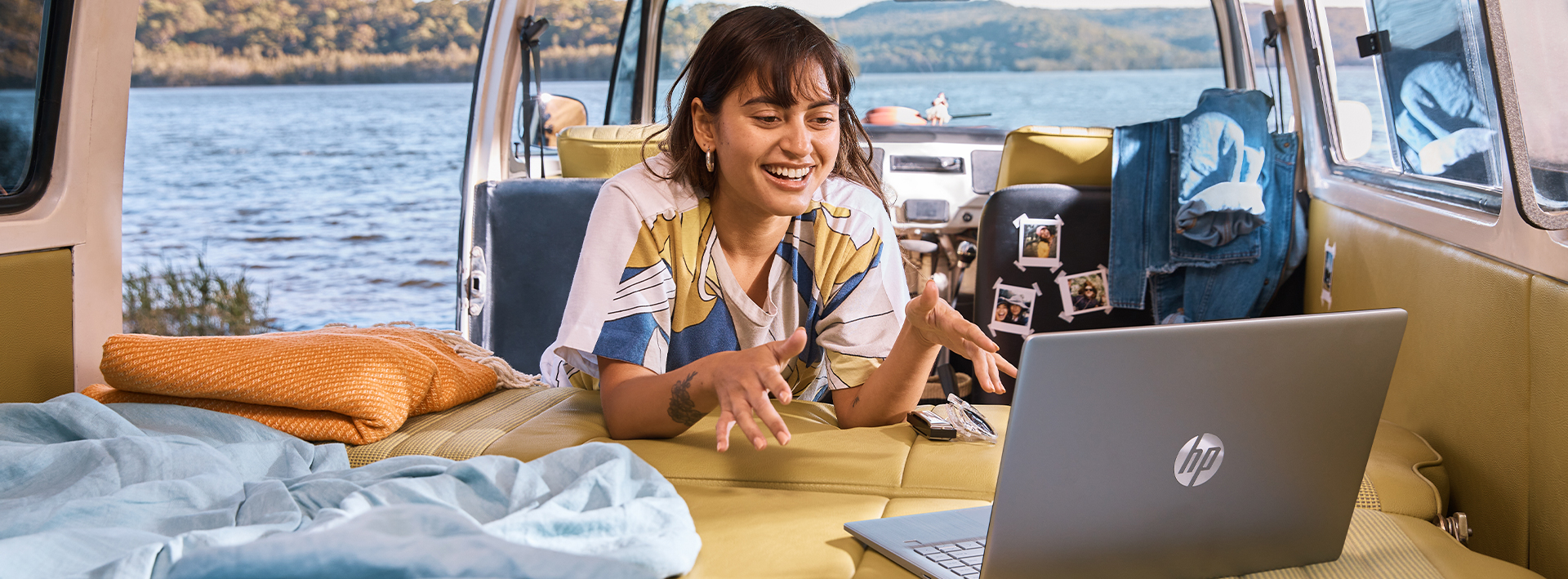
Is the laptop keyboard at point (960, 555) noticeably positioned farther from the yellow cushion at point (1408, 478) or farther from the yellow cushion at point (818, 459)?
the yellow cushion at point (1408, 478)

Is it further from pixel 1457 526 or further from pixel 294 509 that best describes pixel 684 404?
pixel 1457 526

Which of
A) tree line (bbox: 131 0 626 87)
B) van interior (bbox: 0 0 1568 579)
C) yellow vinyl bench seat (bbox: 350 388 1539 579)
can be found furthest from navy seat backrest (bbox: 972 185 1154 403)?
tree line (bbox: 131 0 626 87)

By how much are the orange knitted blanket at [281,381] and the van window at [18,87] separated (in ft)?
1.68

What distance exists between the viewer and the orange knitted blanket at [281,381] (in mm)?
1509

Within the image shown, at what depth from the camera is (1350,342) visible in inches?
34.3

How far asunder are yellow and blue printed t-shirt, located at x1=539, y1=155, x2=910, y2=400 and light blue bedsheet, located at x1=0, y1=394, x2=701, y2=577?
389 millimetres

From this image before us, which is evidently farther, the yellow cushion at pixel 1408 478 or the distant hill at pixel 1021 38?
the distant hill at pixel 1021 38

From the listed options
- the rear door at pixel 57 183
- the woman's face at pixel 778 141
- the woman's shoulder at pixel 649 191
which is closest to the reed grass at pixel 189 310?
the rear door at pixel 57 183

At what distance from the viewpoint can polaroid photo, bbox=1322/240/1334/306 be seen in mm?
2359

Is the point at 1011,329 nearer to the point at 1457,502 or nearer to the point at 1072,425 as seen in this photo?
the point at 1457,502

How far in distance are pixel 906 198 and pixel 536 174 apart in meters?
1.31

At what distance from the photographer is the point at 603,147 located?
2.62m

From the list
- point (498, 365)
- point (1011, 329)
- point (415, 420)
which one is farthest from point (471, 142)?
point (1011, 329)

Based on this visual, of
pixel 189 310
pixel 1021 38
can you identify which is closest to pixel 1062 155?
pixel 189 310
